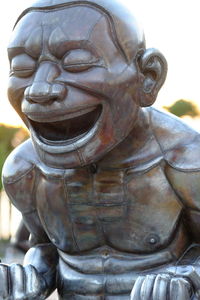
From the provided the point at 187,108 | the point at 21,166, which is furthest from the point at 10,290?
the point at 187,108

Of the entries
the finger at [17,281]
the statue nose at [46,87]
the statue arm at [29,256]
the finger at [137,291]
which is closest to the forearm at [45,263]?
the statue arm at [29,256]

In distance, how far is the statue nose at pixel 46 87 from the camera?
2.10 meters

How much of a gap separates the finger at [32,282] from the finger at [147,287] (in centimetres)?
42

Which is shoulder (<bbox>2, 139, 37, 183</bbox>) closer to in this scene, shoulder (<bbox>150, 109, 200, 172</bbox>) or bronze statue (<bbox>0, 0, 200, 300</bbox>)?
bronze statue (<bbox>0, 0, 200, 300</bbox>)

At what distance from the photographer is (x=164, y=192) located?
2.37 meters

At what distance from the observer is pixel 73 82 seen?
212cm

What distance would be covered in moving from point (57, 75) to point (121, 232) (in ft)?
1.90

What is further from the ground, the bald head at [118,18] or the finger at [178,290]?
the bald head at [118,18]

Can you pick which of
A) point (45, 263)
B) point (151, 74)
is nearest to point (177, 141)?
point (151, 74)

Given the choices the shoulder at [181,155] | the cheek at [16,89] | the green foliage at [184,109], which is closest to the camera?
the cheek at [16,89]

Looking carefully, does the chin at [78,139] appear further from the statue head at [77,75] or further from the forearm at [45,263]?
the forearm at [45,263]

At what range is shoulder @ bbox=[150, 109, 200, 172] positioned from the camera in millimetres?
2352

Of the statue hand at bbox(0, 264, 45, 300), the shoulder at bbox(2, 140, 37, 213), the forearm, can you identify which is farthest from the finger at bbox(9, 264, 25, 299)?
the shoulder at bbox(2, 140, 37, 213)

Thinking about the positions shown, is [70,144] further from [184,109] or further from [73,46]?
[184,109]
